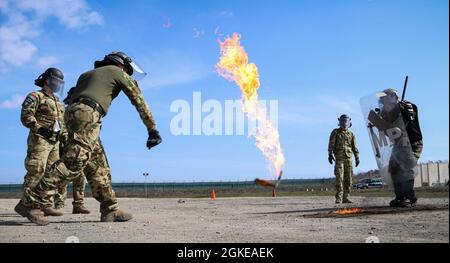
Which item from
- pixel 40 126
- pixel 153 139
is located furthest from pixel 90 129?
pixel 40 126

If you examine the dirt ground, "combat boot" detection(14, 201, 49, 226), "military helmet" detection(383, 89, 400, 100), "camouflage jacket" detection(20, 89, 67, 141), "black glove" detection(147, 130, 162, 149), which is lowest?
the dirt ground

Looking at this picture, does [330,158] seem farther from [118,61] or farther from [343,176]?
[118,61]

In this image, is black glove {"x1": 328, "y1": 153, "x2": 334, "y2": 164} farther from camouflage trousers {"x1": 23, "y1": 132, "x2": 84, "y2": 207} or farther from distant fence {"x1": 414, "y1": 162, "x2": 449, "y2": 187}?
distant fence {"x1": 414, "y1": 162, "x2": 449, "y2": 187}

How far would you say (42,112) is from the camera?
29.1 ft

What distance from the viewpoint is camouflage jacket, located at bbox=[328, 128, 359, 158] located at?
43.8ft

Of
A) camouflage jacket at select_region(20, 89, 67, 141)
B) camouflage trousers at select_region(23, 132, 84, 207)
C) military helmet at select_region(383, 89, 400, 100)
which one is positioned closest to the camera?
camouflage jacket at select_region(20, 89, 67, 141)

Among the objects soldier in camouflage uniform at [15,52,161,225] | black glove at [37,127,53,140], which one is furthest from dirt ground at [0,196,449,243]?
black glove at [37,127,53,140]

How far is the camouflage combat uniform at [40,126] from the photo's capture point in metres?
8.41

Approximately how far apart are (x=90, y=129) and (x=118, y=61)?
4.22 ft

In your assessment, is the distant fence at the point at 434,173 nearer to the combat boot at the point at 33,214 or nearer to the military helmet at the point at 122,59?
the military helmet at the point at 122,59

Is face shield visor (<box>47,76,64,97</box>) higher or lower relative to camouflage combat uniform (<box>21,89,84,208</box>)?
higher

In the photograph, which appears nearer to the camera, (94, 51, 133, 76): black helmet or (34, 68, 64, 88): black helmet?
(94, 51, 133, 76): black helmet
